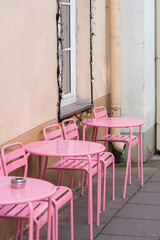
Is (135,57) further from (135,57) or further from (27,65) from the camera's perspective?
(27,65)

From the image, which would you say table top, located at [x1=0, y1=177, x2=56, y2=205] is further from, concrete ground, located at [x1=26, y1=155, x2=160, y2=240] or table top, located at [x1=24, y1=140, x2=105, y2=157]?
concrete ground, located at [x1=26, y1=155, x2=160, y2=240]

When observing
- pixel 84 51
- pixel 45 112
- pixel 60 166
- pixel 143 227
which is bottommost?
pixel 143 227

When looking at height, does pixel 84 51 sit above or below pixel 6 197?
above

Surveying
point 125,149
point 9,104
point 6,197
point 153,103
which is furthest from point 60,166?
point 153,103

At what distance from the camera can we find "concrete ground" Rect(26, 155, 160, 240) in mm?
5379

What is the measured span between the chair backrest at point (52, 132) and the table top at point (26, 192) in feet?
5.95

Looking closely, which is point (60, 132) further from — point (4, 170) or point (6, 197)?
point (6, 197)

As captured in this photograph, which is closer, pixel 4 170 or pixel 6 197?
pixel 6 197

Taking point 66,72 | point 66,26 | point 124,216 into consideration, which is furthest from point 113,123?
point 66,26

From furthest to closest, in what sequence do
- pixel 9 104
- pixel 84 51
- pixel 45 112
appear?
1. pixel 84 51
2. pixel 45 112
3. pixel 9 104

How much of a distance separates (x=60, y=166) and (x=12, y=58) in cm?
118

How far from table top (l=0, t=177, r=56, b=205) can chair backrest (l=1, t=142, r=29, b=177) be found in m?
0.61

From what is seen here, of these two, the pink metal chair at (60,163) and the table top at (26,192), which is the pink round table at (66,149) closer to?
the pink metal chair at (60,163)

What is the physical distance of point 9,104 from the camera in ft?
16.8
